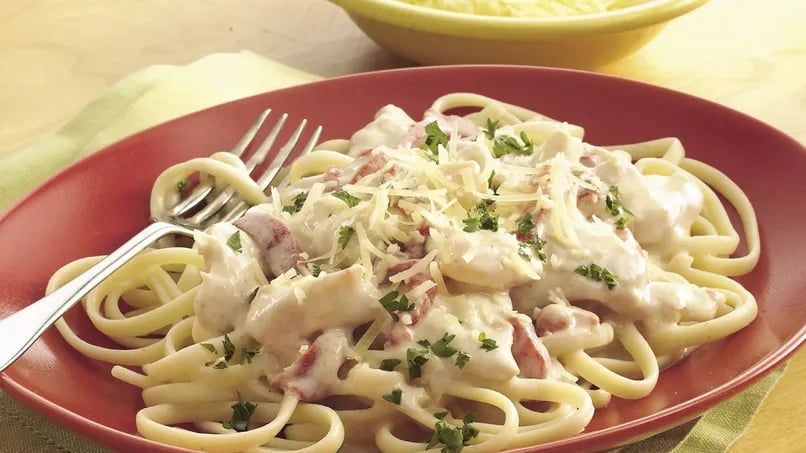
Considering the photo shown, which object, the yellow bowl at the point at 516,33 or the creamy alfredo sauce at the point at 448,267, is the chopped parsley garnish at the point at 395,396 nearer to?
the creamy alfredo sauce at the point at 448,267

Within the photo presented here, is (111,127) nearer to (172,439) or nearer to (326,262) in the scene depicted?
(326,262)

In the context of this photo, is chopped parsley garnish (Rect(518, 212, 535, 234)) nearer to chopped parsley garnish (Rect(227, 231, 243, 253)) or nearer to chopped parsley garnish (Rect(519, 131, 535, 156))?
chopped parsley garnish (Rect(519, 131, 535, 156))

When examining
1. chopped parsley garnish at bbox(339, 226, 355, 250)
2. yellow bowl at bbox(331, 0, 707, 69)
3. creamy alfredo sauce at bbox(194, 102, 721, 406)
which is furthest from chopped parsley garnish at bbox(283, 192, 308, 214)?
yellow bowl at bbox(331, 0, 707, 69)

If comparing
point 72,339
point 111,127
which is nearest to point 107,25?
point 111,127

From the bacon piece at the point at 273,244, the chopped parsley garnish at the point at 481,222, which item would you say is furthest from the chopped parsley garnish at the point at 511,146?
the bacon piece at the point at 273,244

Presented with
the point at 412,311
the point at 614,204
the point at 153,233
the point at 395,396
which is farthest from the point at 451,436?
the point at 153,233

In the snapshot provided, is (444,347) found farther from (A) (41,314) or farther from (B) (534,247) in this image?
(A) (41,314)
